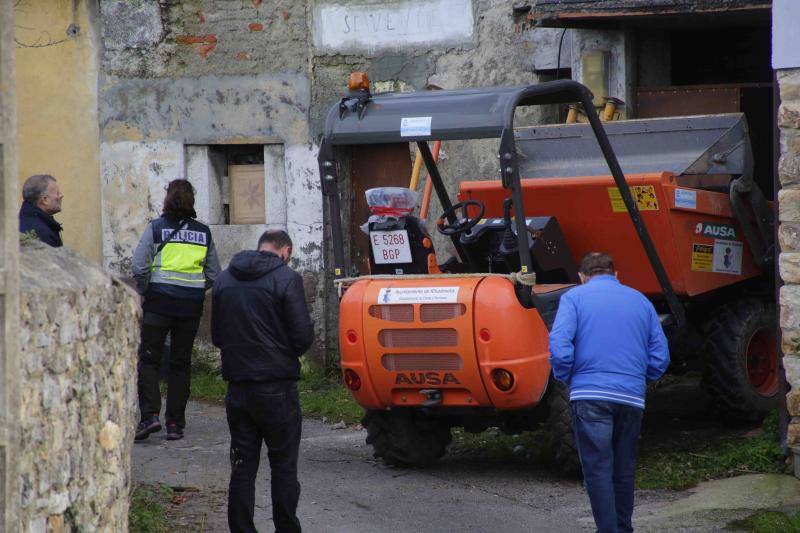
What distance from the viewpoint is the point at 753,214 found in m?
9.28

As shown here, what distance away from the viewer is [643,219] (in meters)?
8.67

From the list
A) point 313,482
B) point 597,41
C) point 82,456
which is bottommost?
point 313,482

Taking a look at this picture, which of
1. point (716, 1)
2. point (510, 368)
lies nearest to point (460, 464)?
point (510, 368)

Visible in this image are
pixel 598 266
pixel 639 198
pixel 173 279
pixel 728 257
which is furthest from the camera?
pixel 728 257

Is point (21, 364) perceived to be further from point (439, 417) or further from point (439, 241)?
point (439, 241)

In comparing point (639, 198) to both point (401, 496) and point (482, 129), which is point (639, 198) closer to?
point (482, 129)

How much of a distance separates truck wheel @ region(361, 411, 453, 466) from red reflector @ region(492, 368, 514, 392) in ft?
2.85

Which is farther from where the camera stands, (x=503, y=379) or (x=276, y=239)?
(x=503, y=379)

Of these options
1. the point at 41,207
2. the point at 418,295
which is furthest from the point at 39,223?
the point at 418,295

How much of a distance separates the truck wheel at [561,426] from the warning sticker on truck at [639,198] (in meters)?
1.33

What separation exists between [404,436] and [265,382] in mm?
2119

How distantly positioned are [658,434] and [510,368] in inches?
93.6

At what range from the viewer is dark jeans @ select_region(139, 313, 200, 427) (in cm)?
923

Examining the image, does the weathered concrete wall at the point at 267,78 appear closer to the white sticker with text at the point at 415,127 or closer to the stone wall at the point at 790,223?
the white sticker with text at the point at 415,127
